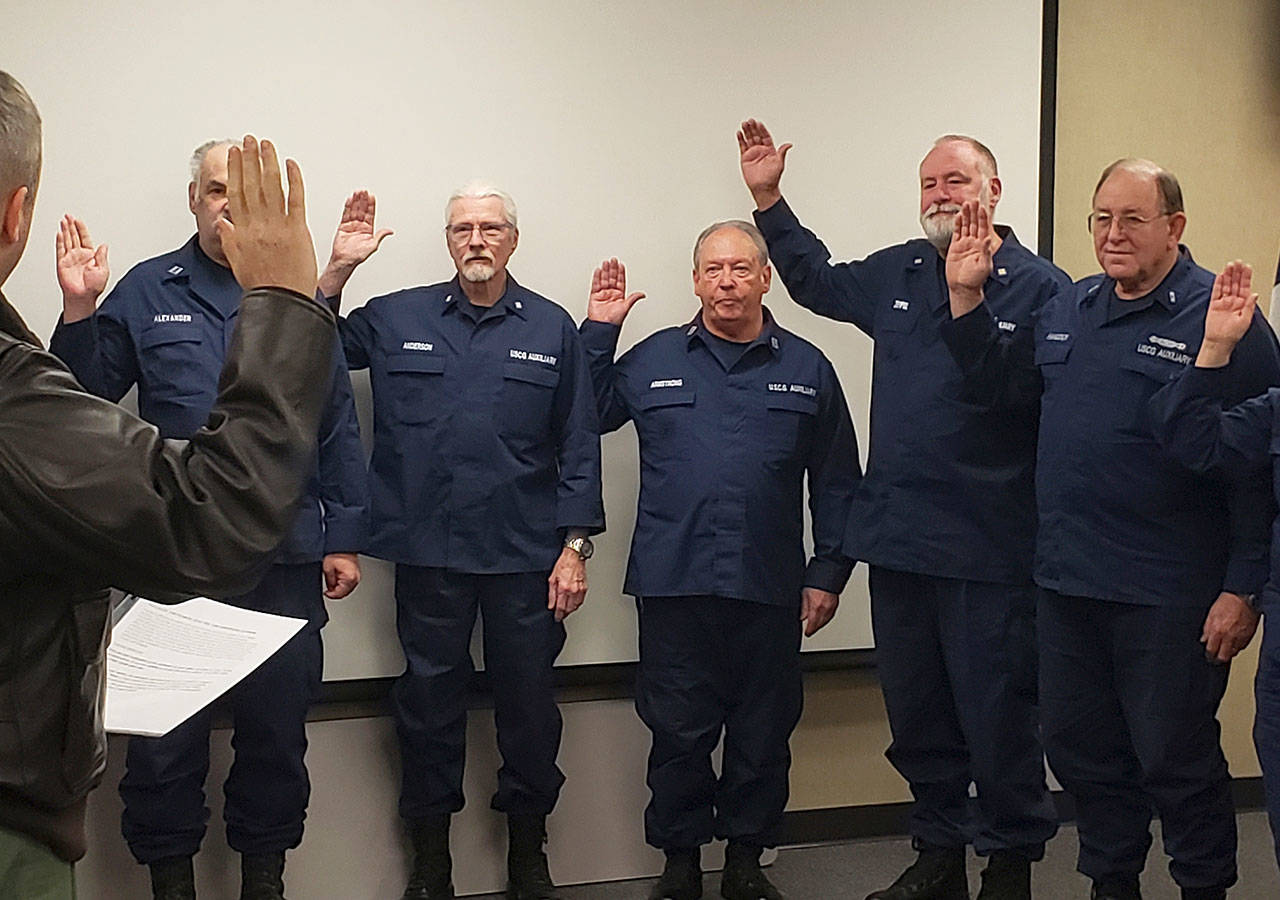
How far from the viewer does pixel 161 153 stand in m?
3.28

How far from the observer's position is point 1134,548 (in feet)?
Answer: 9.67

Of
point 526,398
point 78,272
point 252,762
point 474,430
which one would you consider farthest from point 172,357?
point 252,762

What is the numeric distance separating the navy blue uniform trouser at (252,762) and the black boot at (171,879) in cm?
2

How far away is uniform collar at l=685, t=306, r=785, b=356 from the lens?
3473 mm

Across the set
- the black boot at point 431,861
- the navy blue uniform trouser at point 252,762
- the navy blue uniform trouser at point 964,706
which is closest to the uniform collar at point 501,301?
the navy blue uniform trouser at point 252,762

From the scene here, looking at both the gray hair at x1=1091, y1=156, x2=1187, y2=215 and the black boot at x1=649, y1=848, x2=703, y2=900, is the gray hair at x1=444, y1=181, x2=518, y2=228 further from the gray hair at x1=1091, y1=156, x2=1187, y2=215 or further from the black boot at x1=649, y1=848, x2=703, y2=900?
the black boot at x1=649, y1=848, x2=703, y2=900

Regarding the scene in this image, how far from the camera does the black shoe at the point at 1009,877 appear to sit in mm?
3250

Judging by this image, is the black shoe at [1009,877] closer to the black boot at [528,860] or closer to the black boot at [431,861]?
the black boot at [528,860]

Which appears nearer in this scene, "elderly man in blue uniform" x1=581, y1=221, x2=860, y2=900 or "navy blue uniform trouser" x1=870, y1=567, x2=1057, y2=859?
"navy blue uniform trouser" x1=870, y1=567, x2=1057, y2=859

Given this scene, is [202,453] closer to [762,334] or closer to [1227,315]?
[1227,315]

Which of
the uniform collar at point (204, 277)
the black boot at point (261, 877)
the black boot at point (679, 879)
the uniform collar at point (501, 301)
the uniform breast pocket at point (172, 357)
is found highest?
the uniform collar at point (204, 277)

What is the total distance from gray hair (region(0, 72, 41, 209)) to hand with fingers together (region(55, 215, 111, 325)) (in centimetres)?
168

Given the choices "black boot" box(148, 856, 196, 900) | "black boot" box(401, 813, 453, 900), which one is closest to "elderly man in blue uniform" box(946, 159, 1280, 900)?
"black boot" box(401, 813, 453, 900)

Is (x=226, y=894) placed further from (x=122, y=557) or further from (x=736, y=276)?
(x=122, y=557)
